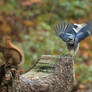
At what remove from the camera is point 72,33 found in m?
2.99

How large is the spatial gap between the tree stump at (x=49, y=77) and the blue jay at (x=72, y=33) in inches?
14.0

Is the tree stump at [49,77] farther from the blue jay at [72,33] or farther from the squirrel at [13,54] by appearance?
the squirrel at [13,54]

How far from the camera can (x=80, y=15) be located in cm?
873

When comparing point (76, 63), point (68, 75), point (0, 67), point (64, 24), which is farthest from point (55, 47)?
point (0, 67)

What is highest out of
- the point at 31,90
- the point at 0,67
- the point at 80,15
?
the point at 80,15

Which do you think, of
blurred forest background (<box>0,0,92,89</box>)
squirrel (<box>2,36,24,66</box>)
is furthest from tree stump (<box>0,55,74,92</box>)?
blurred forest background (<box>0,0,92,89</box>)

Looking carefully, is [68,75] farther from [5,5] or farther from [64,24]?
[5,5]

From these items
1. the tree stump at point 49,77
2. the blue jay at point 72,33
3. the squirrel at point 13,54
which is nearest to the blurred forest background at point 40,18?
the squirrel at point 13,54

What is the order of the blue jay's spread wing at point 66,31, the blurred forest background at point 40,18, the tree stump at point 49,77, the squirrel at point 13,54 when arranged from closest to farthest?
the tree stump at point 49,77, the blue jay's spread wing at point 66,31, the squirrel at point 13,54, the blurred forest background at point 40,18

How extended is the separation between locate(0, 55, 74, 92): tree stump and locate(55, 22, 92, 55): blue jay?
356mm

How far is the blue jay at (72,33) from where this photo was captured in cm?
296

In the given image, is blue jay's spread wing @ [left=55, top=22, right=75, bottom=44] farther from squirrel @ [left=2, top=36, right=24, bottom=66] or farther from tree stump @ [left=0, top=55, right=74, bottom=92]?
squirrel @ [left=2, top=36, right=24, bottom=66]

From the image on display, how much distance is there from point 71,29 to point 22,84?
2.99ft

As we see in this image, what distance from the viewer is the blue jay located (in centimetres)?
296
